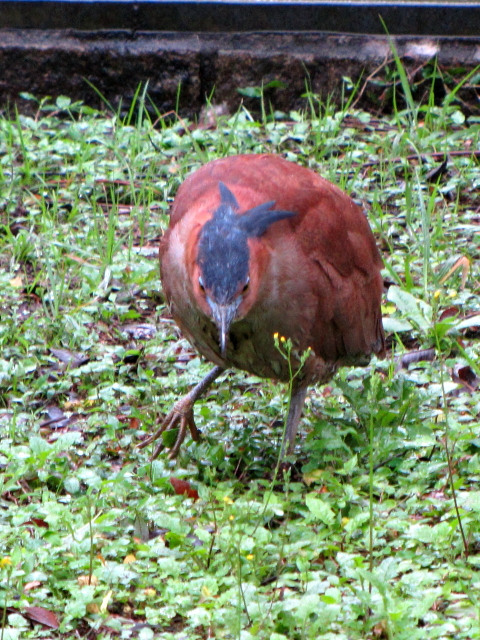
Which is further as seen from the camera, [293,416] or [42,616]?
[293,416]

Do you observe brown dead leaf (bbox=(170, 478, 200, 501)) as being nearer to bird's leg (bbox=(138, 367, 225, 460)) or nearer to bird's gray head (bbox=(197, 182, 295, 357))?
bird's leg (bbox=(138, 367, 225, 460))

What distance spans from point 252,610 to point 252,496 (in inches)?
37.2

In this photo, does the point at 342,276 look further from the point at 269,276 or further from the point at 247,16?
the point at 247,16

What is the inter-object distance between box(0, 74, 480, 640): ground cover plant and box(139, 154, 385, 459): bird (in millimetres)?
187

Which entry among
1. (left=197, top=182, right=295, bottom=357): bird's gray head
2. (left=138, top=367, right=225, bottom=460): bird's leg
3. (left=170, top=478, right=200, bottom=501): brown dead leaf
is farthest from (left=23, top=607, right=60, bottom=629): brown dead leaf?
(left=138, top=367, right=225, bottom=460): bird's leg

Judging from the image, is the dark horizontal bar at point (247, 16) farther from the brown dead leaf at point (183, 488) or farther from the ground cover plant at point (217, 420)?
the brown dead leaf at point (183, 488)

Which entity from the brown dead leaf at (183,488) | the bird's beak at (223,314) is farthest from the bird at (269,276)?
the brown dead leaf at (183,488)

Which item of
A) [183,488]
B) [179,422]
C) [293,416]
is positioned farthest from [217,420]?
[183,488]

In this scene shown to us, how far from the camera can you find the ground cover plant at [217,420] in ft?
9.39

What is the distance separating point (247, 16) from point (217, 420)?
12.8ft

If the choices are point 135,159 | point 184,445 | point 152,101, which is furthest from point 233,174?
point 152,101

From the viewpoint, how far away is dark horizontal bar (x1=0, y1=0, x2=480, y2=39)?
7008 millimetres

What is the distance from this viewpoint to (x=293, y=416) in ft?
13.1

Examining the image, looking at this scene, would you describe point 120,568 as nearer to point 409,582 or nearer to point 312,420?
point 409,582
